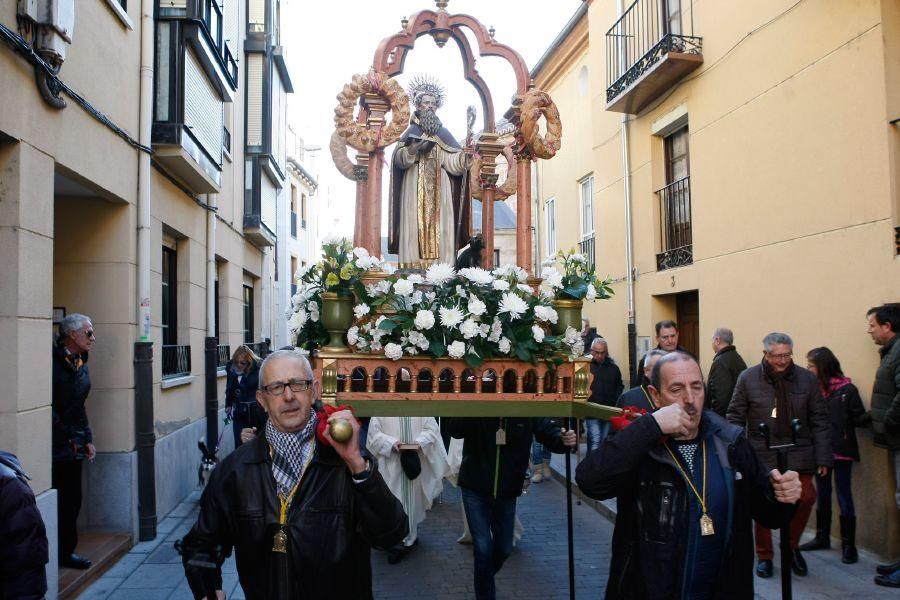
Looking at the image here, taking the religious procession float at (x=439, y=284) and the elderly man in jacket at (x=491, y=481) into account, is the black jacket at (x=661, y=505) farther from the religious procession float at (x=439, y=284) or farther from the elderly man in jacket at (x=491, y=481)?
the elderly man in jacket at (x=491, y=481)

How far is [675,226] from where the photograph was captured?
36.0ft

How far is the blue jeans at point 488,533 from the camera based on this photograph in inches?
191

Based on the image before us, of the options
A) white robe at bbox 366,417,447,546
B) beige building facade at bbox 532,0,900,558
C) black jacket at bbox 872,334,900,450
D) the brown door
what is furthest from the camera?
the brown door

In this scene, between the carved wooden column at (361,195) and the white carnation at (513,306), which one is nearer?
the white carnation at (513,306)

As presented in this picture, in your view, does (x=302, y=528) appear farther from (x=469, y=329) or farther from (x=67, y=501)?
(x=67, y=501)

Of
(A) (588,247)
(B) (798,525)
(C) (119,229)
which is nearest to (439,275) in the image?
(B) (798,525)

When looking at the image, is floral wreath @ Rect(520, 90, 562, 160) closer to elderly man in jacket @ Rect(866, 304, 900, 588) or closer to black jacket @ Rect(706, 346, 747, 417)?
elderly man in jacket @ Rect(866, 304, 900, 588)

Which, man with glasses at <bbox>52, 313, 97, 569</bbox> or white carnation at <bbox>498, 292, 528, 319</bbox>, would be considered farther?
man with glasses at <bbox>52, 313, 97, 569</bbox>

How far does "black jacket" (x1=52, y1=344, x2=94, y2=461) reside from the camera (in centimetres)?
586

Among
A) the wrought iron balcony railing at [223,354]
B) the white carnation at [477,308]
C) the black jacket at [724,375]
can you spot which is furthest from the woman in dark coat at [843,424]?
the wrought iron balcony railing at [223,354]

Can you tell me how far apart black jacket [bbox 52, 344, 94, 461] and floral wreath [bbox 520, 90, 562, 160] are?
4034 mm

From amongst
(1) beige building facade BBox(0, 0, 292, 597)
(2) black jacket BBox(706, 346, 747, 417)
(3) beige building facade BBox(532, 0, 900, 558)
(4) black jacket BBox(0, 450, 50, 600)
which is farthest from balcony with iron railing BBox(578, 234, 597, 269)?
(4) black jacket BBox(0, 450, 50, 600)

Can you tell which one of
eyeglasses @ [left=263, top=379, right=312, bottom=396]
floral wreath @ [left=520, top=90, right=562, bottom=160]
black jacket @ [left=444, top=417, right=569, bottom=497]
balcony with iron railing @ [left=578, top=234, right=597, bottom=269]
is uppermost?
balcony with iron railing @ [left=578, top=234, right=597, bottom=269]

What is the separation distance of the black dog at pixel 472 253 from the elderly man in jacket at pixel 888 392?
10.8ft
